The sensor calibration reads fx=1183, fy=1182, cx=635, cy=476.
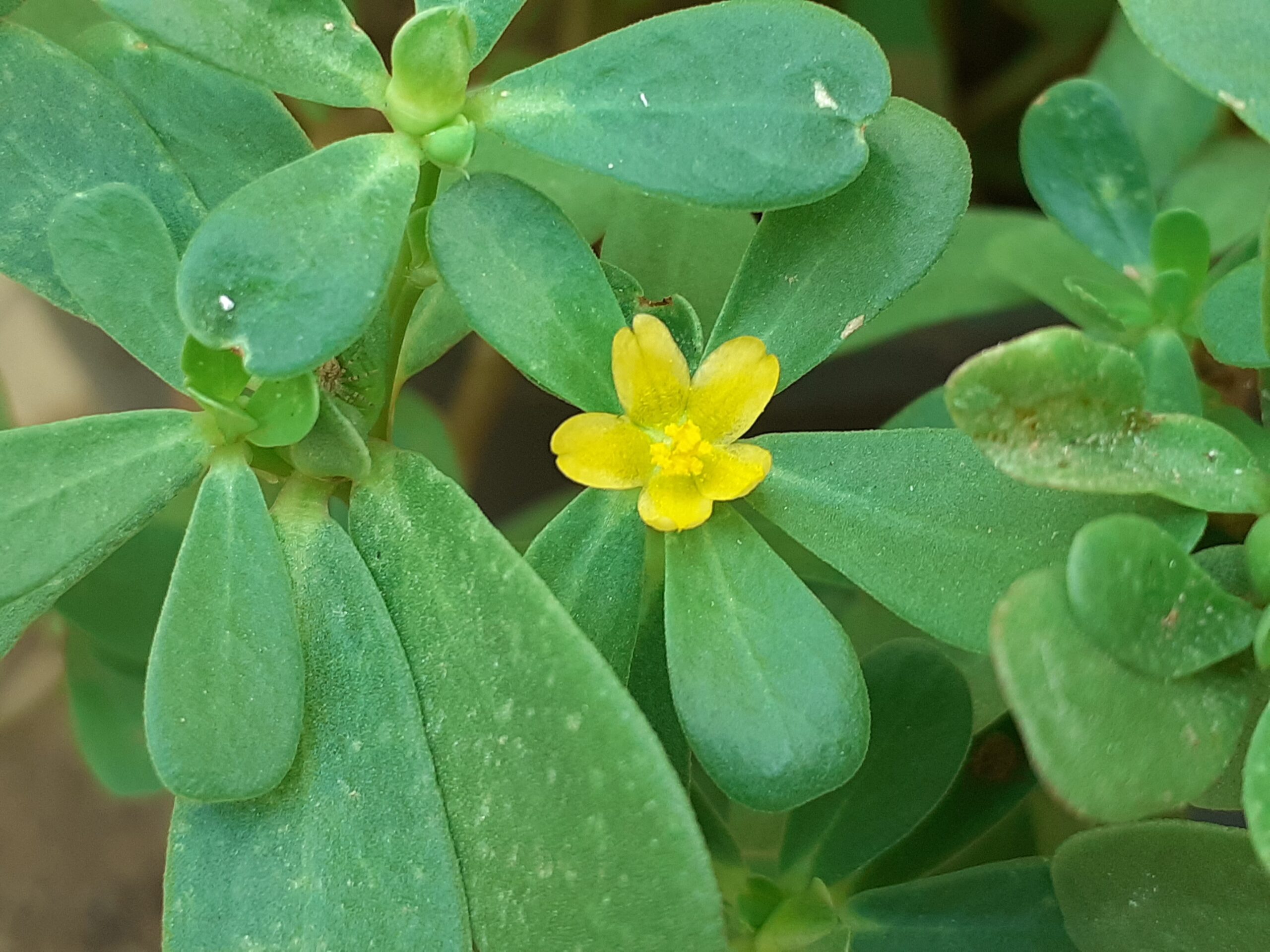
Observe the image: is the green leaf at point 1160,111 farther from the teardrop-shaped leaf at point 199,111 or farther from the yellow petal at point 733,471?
the teardrop-shaped leaf at point 199,111

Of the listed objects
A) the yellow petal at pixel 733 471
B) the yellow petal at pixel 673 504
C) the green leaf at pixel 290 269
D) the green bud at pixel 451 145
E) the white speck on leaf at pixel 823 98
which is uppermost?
the white speck on leaf at pixel 823 98

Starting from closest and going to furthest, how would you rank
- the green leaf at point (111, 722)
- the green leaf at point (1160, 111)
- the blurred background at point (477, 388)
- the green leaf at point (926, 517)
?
1. the green leaf at point (926, 517)
2. the green leaf at point (111, 722)
3. the green leaf at point (1160, 111)
4. the blurred background at point (477, 388)

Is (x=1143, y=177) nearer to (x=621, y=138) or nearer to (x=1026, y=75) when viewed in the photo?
(x=621, y=138)

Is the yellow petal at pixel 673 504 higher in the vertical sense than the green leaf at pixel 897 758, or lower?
higher

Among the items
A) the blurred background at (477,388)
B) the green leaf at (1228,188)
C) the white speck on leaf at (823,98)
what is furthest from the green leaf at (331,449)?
the green leaf at (1228,188)

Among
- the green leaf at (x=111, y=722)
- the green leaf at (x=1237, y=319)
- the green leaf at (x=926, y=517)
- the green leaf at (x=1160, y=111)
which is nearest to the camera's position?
the green leaf at (x=926, y=517)

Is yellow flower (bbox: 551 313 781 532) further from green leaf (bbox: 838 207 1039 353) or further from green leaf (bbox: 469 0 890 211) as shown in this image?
green leaf (bbox: 838 207 1039 353)
